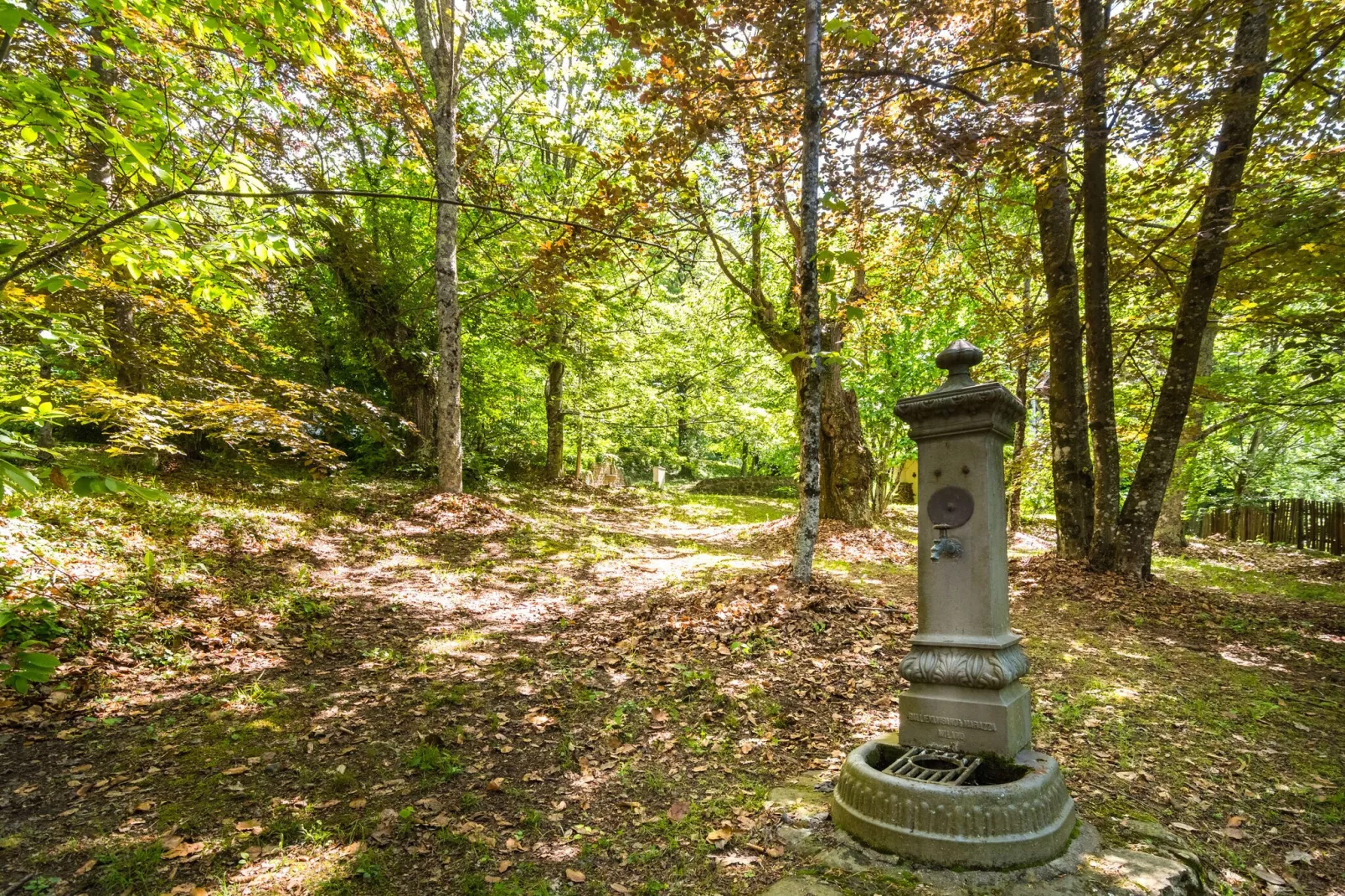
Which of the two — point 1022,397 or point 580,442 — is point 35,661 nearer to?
point 1022,397

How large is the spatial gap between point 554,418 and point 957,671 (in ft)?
47.8

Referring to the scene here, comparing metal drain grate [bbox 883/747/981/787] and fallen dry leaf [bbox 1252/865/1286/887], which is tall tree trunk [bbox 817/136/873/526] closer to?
metal drain grate [bbox 883/747/981/787]

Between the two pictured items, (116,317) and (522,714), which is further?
(116,317)

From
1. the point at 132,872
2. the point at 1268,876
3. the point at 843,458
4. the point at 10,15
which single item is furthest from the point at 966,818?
the point at 843,458

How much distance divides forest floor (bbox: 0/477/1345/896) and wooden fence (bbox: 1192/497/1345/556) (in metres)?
8.85

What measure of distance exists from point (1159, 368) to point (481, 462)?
15229mm

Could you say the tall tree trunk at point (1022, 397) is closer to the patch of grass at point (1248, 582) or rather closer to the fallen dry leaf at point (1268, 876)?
the patch of grass at point (1248, 582)

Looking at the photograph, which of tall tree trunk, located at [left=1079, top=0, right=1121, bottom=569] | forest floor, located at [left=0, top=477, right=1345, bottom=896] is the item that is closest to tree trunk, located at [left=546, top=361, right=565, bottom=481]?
forest floor, located at [left=0, top=477, right=1345, bottom=896]

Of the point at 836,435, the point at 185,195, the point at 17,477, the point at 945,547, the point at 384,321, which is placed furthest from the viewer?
the point at 384,321

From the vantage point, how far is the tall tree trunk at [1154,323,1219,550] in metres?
11.8

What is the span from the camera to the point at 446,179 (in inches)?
404

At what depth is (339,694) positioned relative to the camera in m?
4.72

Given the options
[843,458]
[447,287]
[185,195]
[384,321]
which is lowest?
[843,458]

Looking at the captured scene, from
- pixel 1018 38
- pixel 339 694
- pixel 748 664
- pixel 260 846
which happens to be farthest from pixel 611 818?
pixel 1018 38
